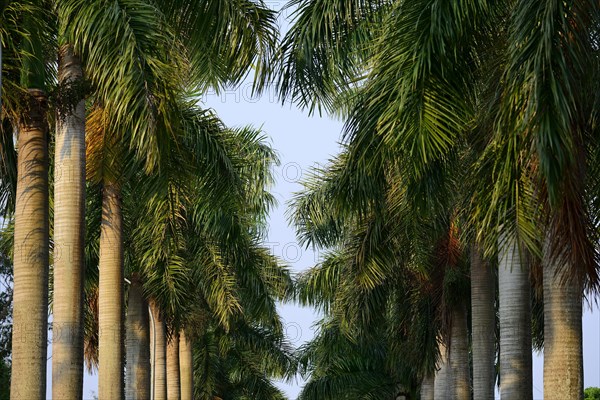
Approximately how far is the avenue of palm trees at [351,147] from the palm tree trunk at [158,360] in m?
6.36

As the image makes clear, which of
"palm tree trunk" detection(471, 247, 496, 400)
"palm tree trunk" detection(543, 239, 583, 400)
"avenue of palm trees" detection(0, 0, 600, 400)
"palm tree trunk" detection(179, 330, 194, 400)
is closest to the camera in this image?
"avenue of palm trees" detection(0, 0, 600, 400)

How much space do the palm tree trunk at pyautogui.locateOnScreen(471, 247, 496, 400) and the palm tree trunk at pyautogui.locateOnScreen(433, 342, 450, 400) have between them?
5.64 m

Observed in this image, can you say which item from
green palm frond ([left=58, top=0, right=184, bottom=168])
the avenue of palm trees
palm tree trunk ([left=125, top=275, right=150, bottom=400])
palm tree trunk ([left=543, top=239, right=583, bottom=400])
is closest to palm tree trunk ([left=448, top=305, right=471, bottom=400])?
the avenue of palm trees

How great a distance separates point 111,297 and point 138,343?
658 cm

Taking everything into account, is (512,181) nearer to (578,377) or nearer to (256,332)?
(578,377)

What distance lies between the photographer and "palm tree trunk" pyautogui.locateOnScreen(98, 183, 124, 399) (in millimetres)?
20234

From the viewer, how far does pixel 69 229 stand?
663 inches

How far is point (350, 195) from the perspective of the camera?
18953mm

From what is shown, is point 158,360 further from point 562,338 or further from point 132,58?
point 562,338

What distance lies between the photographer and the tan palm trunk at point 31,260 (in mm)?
14992

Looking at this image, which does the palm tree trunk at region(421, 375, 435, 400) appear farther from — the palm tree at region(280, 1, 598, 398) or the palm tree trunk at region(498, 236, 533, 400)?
the palm tree trunk at region(498, 236, 533, 400)

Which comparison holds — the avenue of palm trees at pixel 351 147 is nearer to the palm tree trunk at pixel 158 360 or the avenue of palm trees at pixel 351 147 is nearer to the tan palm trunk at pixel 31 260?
the tan palm trunk at pixel 31 260

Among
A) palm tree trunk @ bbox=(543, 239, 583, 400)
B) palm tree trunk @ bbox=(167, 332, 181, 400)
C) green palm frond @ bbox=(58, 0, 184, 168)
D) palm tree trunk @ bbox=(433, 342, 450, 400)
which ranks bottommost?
palm tree trunk @ bbox=(543, 239, 583, 400)

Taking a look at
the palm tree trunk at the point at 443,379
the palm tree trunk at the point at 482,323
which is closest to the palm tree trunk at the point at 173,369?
the palm tree trunk at the point at 443,379
